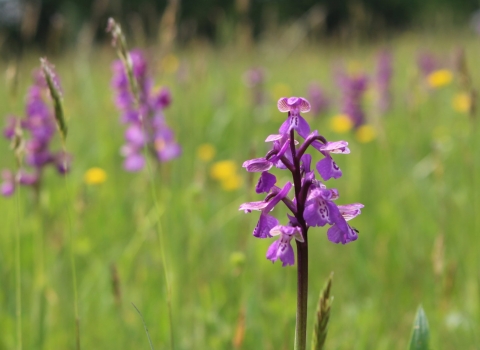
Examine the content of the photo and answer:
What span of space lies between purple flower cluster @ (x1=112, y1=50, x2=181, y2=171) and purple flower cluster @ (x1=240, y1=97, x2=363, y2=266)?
55.7 inches

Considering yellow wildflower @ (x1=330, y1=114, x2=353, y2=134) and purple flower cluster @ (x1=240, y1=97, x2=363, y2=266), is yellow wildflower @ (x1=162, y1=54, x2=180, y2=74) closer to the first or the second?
yellow wildflower @ (x1=330, y1=114, x2=353, y2=134)

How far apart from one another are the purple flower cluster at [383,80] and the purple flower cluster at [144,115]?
8.74 feet

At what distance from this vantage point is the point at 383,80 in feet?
15.1

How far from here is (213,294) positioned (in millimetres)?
1884

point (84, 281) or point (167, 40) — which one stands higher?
point (167, 40)

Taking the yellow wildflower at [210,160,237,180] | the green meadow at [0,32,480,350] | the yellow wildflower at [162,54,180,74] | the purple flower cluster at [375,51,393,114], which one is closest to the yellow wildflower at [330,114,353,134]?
the green meadow at [0,32,480,350]

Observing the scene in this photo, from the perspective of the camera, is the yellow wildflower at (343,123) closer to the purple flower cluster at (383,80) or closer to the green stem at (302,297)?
A: the purple flower cluster at (383,80)

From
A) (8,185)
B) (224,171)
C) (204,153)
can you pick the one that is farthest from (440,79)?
(8,185)

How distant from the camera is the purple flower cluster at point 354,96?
11.9 feet

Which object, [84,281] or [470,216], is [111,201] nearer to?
[84,281]

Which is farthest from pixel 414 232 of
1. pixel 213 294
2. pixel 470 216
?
pixel 213 294

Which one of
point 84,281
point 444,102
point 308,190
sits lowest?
point 308,190

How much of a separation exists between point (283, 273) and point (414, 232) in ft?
2.24

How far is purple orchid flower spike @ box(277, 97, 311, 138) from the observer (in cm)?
75
